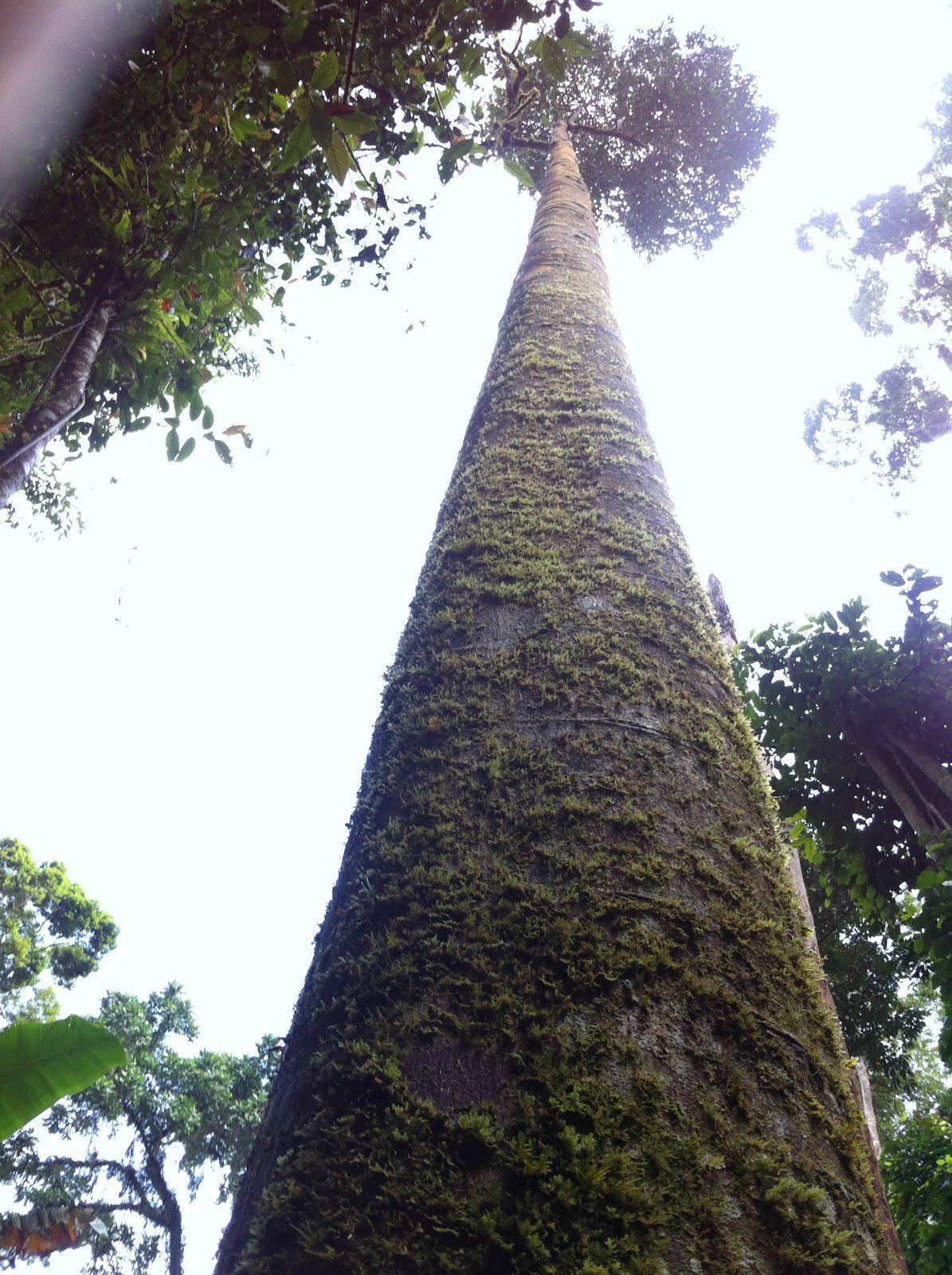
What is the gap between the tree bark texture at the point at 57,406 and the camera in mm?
2201

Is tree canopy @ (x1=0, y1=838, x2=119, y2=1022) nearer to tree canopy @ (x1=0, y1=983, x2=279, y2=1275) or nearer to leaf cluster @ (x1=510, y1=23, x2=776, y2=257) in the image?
tree canopy @ (x1=0, y1=983, x2=279, y2=1275)

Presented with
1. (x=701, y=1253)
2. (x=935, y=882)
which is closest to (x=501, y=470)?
(x=701, y=1253)

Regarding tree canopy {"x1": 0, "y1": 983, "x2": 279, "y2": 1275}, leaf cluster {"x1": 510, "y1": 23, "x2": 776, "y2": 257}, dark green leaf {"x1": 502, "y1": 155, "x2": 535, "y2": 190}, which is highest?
leaf cluster {"x1": 510, "y1": 23, "x2": 776, "y2": 257}

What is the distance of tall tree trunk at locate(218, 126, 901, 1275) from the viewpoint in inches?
35.4

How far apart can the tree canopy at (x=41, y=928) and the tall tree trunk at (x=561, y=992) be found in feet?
53.9

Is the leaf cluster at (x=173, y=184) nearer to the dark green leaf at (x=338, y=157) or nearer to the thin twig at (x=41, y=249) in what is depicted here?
the thin twig at (x=41, y=249)

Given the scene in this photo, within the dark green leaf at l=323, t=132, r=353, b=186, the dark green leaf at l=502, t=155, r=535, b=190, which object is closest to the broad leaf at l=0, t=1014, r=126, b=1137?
the dark green leaf at l=323, t=132, r=353, b=186

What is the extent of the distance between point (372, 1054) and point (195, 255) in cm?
288

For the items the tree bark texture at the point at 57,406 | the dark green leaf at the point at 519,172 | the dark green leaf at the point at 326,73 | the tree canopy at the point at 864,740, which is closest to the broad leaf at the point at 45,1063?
the tree bark texture at the point at 57,406

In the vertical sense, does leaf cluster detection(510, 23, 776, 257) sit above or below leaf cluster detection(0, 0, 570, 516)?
above

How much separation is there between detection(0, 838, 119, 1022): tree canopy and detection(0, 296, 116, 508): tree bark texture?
50.6 feet

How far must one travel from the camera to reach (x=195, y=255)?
2.98m

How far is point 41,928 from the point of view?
15.6 m

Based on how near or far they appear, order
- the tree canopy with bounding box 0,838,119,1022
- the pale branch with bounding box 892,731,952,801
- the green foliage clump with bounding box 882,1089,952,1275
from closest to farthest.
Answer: the pale branch with bounding box 892,731,952,801, the green foliage clump with bounding box 882,1089,952,1275, the tree canopy with bounding box 0,838,119,1022
